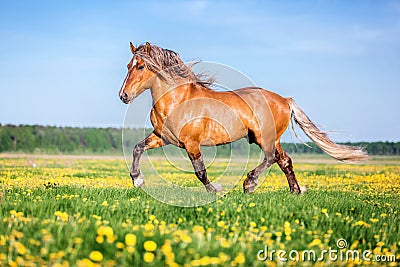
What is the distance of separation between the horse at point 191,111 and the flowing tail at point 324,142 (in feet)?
4.66

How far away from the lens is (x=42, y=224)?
5836 millimetres

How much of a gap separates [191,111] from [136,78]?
1214mm

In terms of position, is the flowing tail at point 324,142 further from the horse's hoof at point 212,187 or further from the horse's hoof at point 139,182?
the horse's hoof at point 139,182

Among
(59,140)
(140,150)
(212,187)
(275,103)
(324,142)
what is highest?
(275,103)

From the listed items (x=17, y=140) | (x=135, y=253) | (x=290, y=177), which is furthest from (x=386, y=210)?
(x=17, y=140)

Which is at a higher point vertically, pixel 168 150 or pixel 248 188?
pixel 168 150

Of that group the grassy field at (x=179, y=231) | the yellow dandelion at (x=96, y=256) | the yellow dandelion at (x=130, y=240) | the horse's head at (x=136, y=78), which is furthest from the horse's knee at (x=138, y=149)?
the yellow dandelion at (x=96, y=256)

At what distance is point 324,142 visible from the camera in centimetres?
1231

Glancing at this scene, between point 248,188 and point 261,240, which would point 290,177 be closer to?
point 248,188

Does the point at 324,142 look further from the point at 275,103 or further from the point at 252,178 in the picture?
the point at 252,178

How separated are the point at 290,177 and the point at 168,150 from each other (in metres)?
2.97

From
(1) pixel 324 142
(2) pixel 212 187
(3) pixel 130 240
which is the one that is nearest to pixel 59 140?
(1) pixel 324 142

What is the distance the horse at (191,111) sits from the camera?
955 cm

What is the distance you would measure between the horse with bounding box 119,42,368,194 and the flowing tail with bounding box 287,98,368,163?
4.66ft
